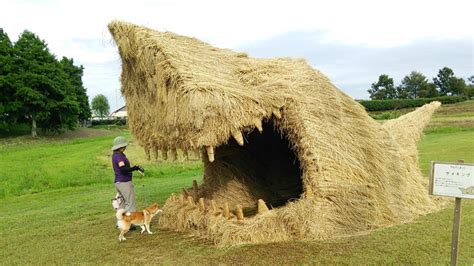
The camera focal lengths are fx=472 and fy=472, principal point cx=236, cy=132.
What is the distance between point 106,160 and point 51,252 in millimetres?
16560

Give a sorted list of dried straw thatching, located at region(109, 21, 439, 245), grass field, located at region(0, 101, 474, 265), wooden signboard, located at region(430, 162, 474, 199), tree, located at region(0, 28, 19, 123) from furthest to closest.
Answer: tree, located at region(0, 28, 19, 123), dried straw thatching, located at region(109, 21, 439, 245), grass field, located at region(0, 101, 474, 265), wooden signboard, located at region(430, 162, 474, 199)

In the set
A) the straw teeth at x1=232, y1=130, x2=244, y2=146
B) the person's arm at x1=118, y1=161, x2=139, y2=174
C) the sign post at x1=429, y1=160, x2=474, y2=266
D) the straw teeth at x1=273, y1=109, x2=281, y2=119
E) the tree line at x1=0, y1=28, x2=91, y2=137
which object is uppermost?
the tree line at x1=0, y1=28, x2=91, y2=137

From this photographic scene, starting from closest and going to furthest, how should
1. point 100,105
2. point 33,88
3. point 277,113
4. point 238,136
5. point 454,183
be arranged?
1. point 454,183
2. point 238,136
3. point 277,113
4. point 33,88
5. point 100,105

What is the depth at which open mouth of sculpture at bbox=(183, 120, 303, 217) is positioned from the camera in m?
9.91

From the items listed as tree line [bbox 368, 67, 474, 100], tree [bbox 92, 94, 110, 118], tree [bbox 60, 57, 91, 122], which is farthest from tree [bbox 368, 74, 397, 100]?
tree [bbox 92, 94, 110, 118]

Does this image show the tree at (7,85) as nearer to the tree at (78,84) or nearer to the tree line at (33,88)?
the tree line at (33,88)

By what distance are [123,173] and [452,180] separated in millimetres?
5345

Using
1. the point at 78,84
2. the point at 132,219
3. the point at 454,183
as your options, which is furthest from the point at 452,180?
the point at 78,84

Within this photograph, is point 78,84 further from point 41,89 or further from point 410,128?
point 410,128

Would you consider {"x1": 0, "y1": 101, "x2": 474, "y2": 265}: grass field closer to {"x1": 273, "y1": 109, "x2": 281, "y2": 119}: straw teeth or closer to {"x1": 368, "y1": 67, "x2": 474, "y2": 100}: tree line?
{"x1": 273, "y1": 109, "x2": 281, "y2": 119}: straw teeth

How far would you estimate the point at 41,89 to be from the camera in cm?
4575

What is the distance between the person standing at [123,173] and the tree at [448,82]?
225ft

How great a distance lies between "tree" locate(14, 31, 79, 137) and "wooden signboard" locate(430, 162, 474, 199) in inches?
1713

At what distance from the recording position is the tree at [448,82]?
2709 inches
